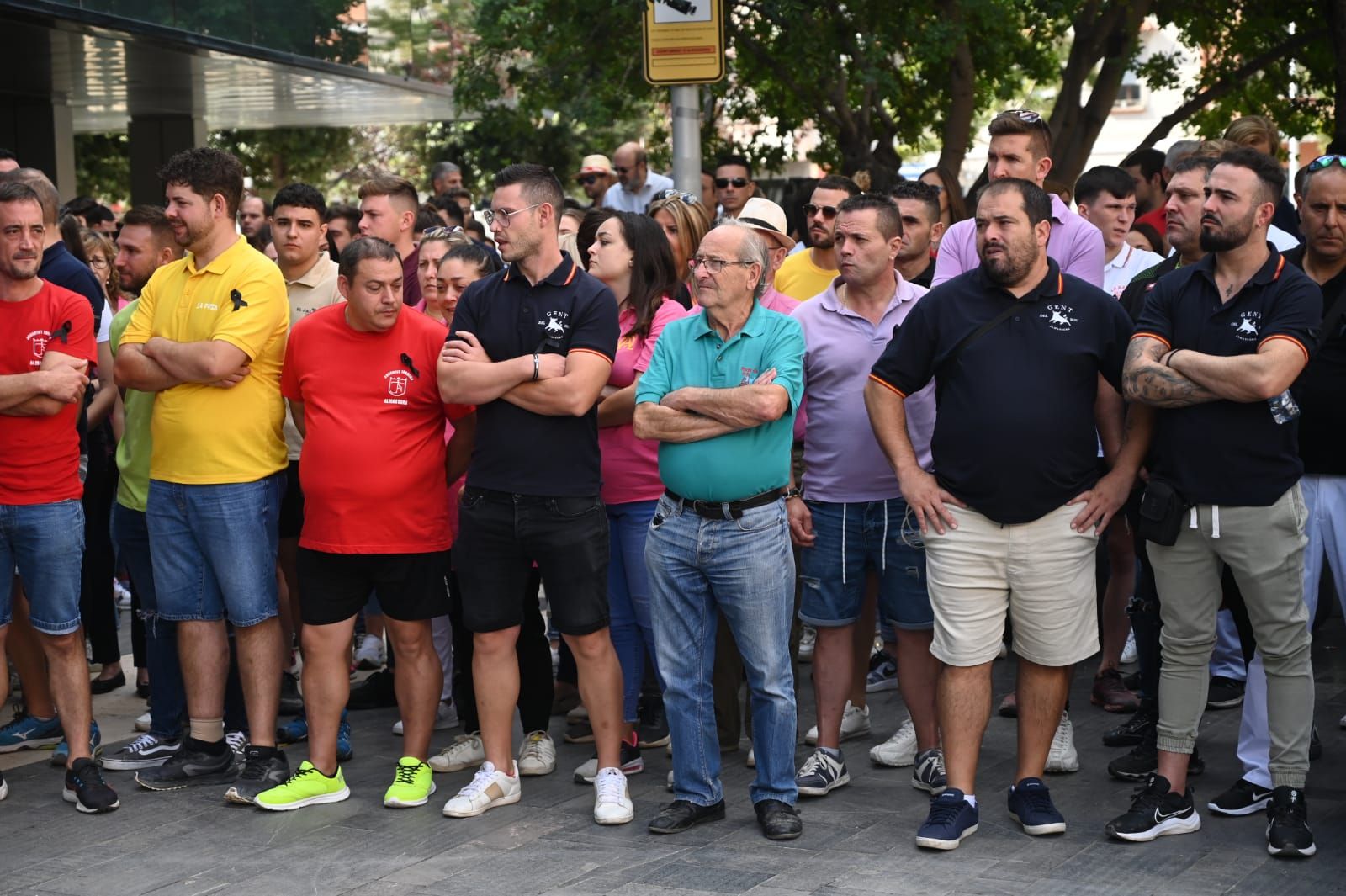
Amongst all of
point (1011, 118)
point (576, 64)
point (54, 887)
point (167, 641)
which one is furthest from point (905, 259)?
point (576, 64)

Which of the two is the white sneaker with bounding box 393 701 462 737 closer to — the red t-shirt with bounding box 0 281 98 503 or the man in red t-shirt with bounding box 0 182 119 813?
the man in red t-shirt with bounding box 0 182 119 813

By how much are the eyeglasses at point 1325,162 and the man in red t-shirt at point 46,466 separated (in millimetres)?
4493

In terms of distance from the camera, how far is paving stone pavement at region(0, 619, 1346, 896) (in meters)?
5.15

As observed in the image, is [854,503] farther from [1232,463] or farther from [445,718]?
[445,718]

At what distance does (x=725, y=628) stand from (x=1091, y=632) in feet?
4.88

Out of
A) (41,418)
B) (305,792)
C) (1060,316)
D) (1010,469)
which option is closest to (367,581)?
(305,792)

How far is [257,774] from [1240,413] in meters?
3.69

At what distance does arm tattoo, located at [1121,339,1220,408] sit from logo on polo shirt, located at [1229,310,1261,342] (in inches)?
8.8

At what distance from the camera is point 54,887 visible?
526 cm

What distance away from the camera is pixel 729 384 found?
564 centimetres

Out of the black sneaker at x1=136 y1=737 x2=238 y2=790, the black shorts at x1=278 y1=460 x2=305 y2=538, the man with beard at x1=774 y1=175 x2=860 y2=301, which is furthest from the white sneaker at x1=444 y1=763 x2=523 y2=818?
the man with beard at x1=774 y1=175 x2=860 y2=301

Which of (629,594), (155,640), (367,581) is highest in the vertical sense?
(367,581)

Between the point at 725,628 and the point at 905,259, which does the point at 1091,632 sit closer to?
the point at 725,628

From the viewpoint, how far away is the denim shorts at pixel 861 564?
609 centimetres
